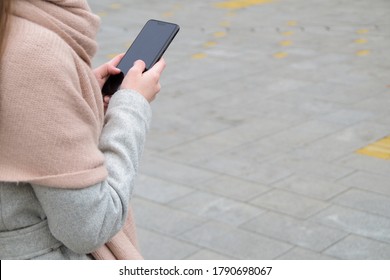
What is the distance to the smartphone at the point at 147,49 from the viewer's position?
2105 millimetres

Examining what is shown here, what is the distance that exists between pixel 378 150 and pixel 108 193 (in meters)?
4.66

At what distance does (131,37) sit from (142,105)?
8.86m

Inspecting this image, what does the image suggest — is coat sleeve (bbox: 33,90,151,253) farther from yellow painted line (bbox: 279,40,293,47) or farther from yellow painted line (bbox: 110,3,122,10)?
yellow painted line (bbox: 110,3,122,10)

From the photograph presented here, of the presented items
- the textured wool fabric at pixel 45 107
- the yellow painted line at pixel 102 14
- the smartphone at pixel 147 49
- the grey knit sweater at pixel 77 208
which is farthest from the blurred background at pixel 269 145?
the textured wool fabric at pixel 45 107

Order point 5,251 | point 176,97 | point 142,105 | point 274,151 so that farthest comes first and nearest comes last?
1. point 176,97
2. point 274,151
3. point 142,105
4. point 5,251

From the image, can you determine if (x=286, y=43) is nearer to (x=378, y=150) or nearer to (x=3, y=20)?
(x=378, y=150)

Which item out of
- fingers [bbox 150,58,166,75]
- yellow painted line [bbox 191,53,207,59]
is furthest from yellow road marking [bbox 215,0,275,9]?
fingers [bbox 150,58,166,75]

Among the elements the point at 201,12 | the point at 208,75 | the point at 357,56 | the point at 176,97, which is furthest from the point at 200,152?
the point at 201,12

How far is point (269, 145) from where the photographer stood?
632 cm

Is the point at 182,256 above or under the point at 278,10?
above

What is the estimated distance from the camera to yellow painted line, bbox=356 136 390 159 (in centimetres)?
603

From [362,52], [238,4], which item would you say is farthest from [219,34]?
[238,4]

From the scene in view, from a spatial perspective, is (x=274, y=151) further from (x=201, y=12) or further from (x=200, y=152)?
(x=201, y=12)

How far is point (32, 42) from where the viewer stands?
161 centimetres
